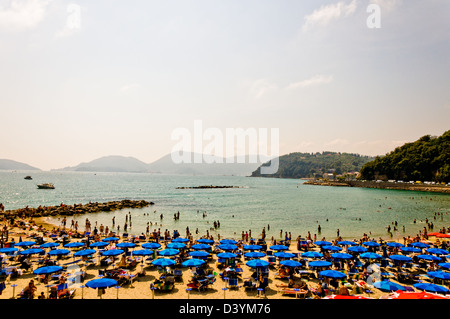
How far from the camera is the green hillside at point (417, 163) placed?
404 ft

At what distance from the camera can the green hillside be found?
A: 404ft

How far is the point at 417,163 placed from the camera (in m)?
135

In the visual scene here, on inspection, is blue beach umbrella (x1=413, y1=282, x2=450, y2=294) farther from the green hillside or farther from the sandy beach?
the green hillside

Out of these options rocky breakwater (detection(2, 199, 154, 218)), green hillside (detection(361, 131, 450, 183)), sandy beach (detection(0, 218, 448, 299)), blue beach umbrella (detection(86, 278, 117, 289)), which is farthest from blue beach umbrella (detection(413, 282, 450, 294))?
green hillside (detection(361, 131, 450, 183))

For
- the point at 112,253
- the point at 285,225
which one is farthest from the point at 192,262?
the point at 285,225

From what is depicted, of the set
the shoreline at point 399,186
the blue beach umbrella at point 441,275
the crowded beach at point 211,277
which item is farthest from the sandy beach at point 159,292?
the shoreline at point 399,186

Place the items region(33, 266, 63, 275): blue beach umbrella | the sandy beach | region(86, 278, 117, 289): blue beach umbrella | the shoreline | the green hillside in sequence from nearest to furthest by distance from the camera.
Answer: region(86, 278, 117, 289): blue beach umbrella, region(33, 266, 63, 275): blue beach umbrella, the sandy beach, the shoreline, the green hillside

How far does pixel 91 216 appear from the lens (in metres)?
51.7

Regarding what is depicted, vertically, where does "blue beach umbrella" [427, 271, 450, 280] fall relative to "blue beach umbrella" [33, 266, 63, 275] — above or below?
below
